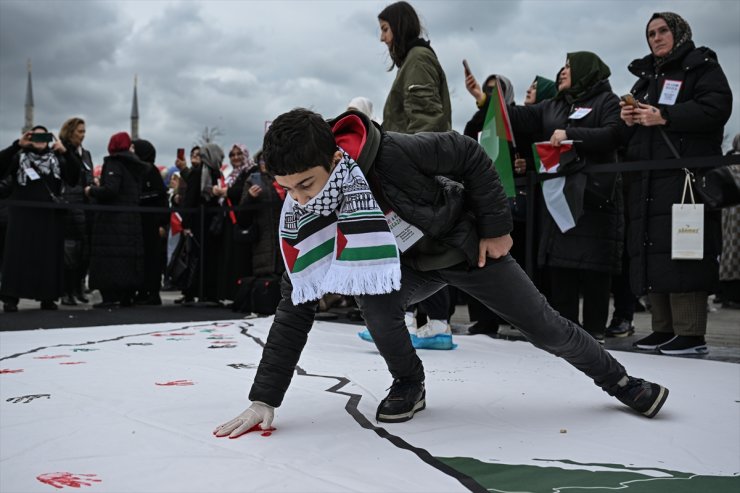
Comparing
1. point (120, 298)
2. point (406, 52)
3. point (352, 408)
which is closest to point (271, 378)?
point (352, 408)

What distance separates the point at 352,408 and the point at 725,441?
109 centimetres

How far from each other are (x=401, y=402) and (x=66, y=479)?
0.96 m

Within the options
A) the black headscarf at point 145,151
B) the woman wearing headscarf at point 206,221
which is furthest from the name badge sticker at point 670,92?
the black headscarf at point 145,151

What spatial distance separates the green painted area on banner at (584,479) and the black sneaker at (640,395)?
0.53 metres

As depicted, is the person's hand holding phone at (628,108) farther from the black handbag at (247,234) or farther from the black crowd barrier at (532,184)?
the black handbag at (247,234)

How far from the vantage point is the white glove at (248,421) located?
1879mm

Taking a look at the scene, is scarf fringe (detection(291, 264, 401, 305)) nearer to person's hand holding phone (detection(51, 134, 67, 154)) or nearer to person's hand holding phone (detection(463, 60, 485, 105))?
person's hand holding phone (detection(463, 60, 485, 105))

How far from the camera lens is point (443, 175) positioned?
2.12m

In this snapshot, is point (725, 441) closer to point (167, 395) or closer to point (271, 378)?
point (271, 378)

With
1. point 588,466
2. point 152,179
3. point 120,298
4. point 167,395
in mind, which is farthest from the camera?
point 152,179

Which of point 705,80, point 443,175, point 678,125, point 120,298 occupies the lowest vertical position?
point 120,298

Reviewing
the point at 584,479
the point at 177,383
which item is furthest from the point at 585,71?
the point at 584,479

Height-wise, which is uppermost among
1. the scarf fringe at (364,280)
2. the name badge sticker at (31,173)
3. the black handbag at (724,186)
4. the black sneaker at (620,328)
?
the name badge sticker at (31,173)

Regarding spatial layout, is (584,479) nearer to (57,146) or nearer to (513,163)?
(513,163)
